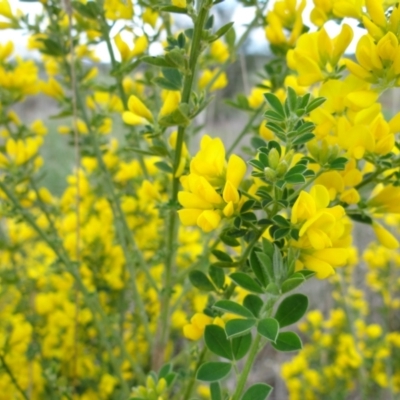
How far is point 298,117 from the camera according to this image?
18.5 inches

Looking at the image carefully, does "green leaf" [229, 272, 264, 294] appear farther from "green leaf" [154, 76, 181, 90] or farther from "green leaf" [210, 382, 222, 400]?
"green leaf" [154, 76, 181, 90]

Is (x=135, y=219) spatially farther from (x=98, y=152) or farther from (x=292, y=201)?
(x=292, y=201)

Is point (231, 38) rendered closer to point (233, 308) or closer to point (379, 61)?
point (379, 61)

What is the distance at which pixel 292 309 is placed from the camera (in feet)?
1.71

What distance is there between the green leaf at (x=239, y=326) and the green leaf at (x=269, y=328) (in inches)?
0.4

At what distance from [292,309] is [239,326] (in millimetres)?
78

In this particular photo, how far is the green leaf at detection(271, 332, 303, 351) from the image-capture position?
0.48 m

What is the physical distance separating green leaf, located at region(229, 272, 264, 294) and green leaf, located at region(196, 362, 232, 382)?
96 mm

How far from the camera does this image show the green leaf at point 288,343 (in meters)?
0.48

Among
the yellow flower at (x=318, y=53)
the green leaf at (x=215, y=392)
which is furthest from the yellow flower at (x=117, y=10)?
the green leaf at (x=215, y=392)

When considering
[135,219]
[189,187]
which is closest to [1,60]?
[135,219]

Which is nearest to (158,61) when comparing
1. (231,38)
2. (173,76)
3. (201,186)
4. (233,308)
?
(173,76)

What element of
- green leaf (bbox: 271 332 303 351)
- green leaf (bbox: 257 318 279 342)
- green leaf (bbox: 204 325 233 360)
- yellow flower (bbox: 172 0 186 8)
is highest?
yellow flower (bbox: 172 0 186 8)

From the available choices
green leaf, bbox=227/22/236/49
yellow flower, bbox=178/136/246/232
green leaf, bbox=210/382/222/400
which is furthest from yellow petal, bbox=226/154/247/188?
green leaf, bbox=227/22/236/49
